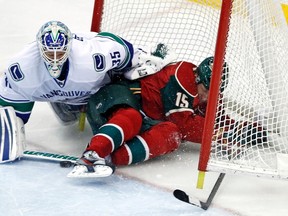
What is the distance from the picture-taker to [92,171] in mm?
2811

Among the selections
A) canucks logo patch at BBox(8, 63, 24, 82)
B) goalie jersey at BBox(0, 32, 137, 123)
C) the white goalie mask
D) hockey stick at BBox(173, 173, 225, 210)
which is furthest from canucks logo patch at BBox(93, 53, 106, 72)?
hockey stick at BBox(173, 173, 225, 210)

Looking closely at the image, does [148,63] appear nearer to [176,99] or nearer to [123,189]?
[176,99]

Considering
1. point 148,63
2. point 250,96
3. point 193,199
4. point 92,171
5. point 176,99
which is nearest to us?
point 193,199

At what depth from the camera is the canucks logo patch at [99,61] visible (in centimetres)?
300

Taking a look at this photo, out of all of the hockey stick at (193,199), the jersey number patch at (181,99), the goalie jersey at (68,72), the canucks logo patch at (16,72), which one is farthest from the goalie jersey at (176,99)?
the canucks logo patch at (16,72)

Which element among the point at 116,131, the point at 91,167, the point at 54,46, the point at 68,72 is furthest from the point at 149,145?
the point at 54,46

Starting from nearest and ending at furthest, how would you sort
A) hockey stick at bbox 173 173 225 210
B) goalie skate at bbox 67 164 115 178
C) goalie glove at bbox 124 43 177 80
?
1. hockey stick at bbox 173 173 225 210
2. goalie skate at bbox 67 164 115 178
3. goalie glove at bbox 124 43 177 80

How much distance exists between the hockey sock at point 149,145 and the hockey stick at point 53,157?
0.17 metres

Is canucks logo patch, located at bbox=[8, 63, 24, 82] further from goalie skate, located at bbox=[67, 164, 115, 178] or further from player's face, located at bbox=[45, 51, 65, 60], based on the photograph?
goalie skate, located at bbox=[67, 164, 115, 178]

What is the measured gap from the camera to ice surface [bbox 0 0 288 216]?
8.86ft

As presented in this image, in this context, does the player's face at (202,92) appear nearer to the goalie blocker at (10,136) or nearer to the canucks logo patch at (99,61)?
the canucks logo patch at (99,61)

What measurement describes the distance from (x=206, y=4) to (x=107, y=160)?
0.92 m

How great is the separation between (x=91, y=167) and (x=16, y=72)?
0.48 meters

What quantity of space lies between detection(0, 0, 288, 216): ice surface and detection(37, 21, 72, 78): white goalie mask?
15.6 inches
